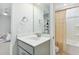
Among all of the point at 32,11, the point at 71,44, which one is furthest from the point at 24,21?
the point at 71,44

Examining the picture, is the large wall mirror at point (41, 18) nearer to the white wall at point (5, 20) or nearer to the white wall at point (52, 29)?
the white wall at point (52, 29)

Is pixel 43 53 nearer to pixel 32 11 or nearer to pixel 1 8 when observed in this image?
pixel 32 11

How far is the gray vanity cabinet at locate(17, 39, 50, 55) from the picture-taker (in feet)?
3.35

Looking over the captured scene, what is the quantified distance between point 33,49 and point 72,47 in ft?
1.32

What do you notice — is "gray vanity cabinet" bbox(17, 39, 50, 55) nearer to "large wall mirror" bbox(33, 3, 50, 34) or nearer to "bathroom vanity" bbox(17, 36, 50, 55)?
"bathroom vanity" bbox(17, 36, 50, 55)

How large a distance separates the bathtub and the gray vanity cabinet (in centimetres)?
21

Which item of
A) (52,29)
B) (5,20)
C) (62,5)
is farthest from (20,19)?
(62,5)

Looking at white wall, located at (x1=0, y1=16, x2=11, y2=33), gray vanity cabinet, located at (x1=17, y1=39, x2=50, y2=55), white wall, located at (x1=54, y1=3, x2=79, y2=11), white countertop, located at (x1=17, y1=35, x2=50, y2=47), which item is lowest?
gray vanity cabinet, located at (x1=17, y1=39, x2=50, y2=55)

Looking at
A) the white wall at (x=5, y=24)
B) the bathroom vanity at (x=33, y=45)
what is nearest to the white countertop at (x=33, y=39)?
the bathroom vanity at (x=33, y=45)

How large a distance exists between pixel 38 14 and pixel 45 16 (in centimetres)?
8

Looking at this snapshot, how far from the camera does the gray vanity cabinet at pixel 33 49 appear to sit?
1021 millimetres

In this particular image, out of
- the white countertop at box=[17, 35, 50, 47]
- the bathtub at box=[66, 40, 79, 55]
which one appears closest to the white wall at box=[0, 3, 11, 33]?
the white countertop at box=[17, 35, 50, 47]

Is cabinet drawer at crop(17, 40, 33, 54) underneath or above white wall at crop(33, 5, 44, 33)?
underneath

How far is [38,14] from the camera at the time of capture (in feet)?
3.61
